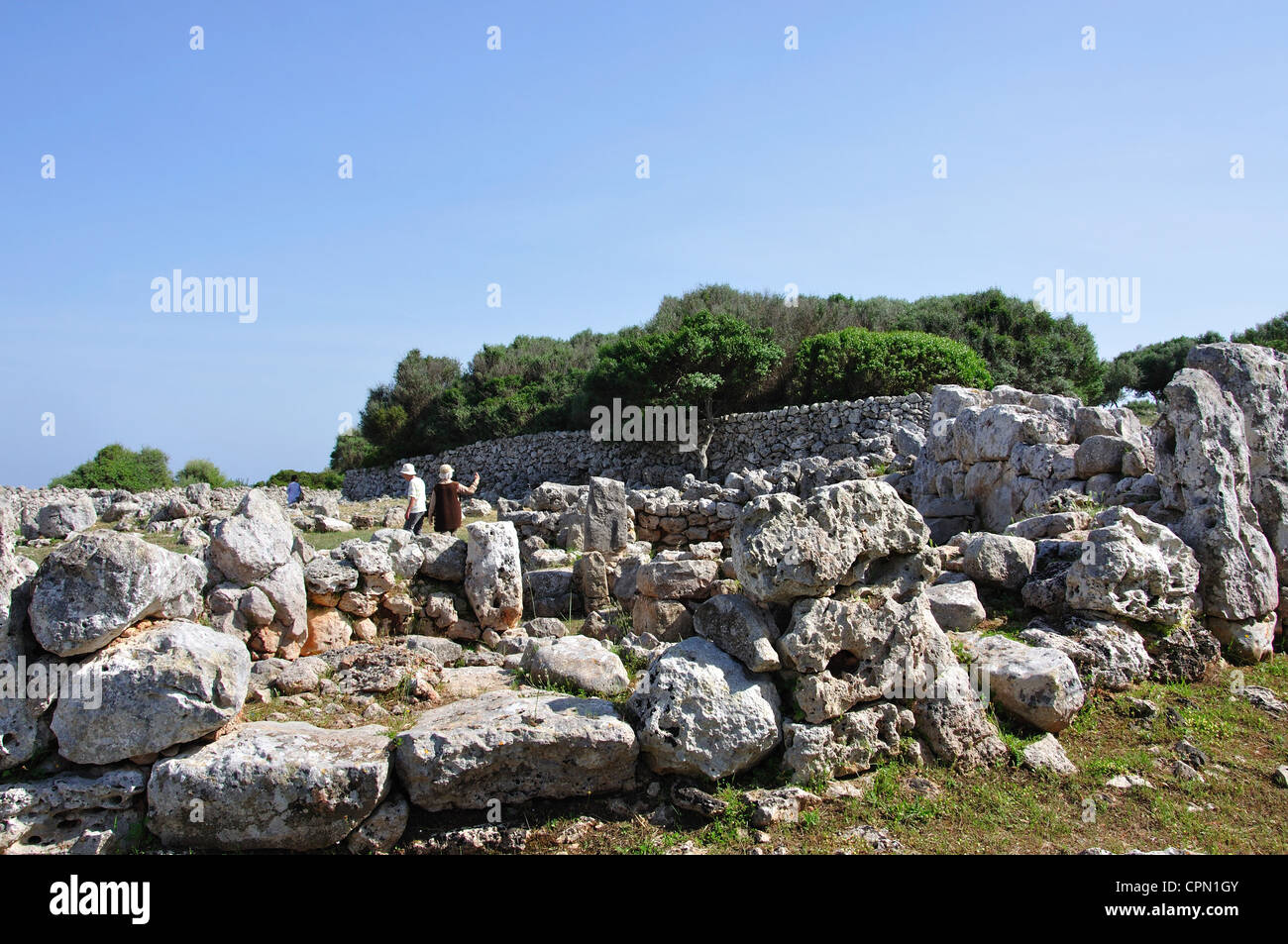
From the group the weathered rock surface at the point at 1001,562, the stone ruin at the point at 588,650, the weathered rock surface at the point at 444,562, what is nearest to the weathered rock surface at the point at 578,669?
the stone ruin at the point at 588,650

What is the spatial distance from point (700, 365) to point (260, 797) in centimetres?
2304

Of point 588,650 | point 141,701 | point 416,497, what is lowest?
point 588,650

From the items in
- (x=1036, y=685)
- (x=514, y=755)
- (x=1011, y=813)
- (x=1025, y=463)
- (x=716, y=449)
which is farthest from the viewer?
(x=716, y=449)

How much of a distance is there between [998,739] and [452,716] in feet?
12.0

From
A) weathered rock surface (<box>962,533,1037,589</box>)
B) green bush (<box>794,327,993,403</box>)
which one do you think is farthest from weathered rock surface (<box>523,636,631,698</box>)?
green bush (<box>794,327,993,403</box>)

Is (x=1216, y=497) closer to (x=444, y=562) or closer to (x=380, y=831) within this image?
(x=444, y=562)

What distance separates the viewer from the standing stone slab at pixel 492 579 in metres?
8.36

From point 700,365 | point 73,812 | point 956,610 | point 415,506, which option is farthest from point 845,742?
point 700,365

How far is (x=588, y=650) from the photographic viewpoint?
20.8 feet

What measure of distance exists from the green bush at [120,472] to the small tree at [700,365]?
1728 cm

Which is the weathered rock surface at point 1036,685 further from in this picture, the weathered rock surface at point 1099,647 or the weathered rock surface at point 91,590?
the weathered rock surface at point 91,590

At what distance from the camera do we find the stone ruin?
466 centimetres
